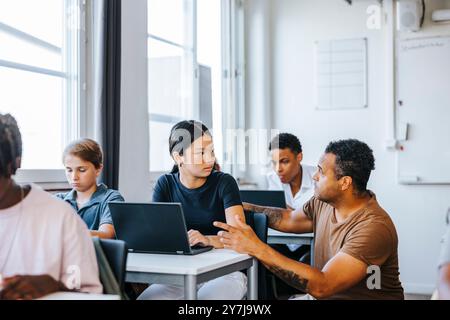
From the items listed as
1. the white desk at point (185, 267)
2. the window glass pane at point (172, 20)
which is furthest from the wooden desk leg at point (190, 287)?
the window glass pane at point (172, 20)

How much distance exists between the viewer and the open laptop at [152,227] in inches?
93.4

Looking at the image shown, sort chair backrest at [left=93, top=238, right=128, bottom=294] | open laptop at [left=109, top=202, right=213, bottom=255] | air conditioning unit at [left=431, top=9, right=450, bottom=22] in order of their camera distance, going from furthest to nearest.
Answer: air conditioning unit at [left=431, top=9, right=450, bottom=22] < open laptop at [left=109, top=202, right=213, bottom=255] < chair backrest at [left=93, top=238, right=128, bottom=294]

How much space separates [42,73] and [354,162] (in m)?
1.73

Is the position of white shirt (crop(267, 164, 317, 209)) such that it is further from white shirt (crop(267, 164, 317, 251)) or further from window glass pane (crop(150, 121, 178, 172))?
window glass pane (crop(150, 121, 178, 172))

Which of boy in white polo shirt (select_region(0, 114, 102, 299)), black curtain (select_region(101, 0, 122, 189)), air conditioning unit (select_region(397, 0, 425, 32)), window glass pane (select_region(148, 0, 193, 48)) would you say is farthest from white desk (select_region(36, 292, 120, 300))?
air conditioning unit (select_region(397, 0, 425, 32))

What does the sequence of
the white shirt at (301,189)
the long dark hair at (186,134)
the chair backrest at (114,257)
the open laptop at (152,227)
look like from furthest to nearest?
1. the white shirt at (301,189)
2. the long dark hair at (186,134)
3. the open laptop at (152,227)
4. the chair backrest at (114,257)

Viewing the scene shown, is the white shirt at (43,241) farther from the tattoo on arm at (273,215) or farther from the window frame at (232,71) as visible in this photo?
the window frame at (232,71)

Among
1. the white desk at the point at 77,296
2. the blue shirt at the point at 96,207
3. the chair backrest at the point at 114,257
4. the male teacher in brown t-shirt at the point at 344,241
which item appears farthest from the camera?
the blue shirt at the point at 96,207

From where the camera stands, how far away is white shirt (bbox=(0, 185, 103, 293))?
5.53 feet

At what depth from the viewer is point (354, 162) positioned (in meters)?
2.49

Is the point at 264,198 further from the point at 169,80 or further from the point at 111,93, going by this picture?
the point at 169,80

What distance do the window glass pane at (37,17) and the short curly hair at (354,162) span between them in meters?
1.68

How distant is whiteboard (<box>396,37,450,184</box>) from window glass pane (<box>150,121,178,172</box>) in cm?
208
